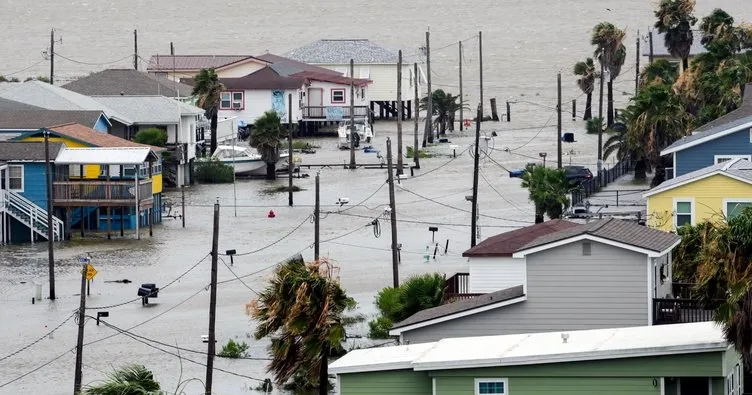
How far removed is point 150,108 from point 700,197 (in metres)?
42.6

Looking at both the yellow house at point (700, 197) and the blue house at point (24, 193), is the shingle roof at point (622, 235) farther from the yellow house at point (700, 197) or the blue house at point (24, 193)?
the blue house at point (24, 193)

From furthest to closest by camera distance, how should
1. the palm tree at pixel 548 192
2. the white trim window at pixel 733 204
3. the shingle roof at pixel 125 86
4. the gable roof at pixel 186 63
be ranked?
the gable roof at pixel 186 63, the shingle roof at pixel 125 86, the palm tree at pixel 548 192, the white trim window at pixel 733 204

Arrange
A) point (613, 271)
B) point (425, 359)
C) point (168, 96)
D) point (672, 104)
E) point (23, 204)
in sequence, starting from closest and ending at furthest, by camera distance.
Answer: point (425, 359) → point (613, 271) → point (23, 204) → point (672, 104) → point (168, 96)

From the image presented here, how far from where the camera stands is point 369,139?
333ft

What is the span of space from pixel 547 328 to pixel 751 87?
33836 mm

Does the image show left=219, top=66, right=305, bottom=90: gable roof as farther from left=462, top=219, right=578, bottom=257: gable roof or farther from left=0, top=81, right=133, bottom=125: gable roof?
left=462, top=219, right=578, bottom=257: gable roof

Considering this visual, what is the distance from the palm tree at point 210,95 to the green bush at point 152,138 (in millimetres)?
8428

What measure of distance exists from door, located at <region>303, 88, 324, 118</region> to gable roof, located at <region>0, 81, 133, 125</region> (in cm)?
1934

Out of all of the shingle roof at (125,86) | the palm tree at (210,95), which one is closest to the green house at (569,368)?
the palm tree at (210,95)

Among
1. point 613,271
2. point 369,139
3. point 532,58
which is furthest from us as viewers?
point 532,58

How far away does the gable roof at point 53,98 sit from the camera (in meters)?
85.1

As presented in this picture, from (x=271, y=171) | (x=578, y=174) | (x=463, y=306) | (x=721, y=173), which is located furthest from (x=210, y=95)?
(x=463, y=306)

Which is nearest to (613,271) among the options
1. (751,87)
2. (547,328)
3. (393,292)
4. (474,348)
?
(547,328)

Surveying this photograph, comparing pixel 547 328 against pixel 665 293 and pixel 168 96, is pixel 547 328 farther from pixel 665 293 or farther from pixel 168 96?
pixel 168 96
